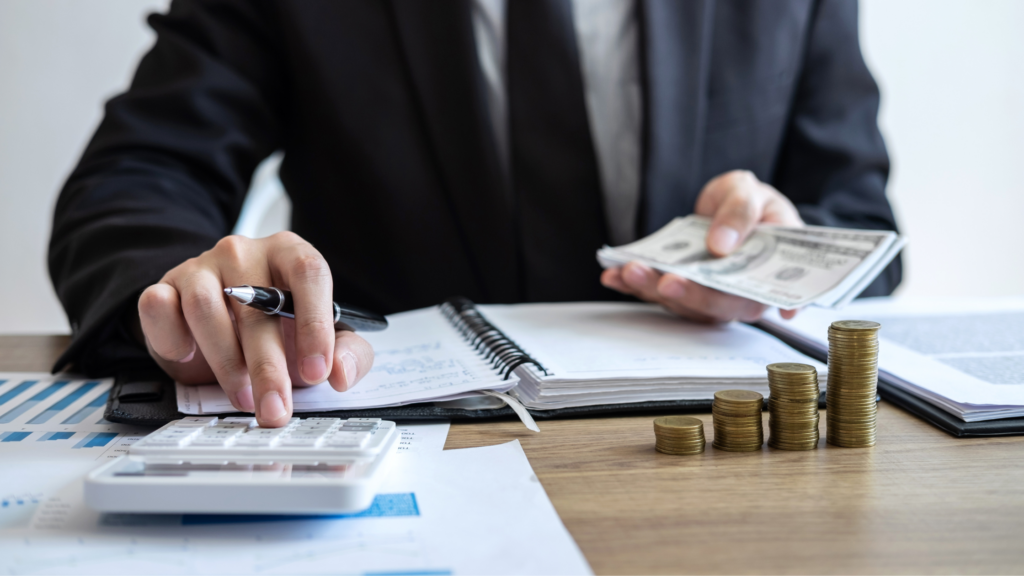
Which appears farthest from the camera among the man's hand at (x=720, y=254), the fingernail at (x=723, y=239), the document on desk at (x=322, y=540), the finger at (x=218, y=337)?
the fingernail at (x=723, y=239)

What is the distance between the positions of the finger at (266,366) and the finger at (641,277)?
1.56 ft

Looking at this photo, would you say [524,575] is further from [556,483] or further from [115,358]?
[115,358]

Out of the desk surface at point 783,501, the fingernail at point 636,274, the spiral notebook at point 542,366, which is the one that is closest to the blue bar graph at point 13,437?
the spiral notebook at point 542,366

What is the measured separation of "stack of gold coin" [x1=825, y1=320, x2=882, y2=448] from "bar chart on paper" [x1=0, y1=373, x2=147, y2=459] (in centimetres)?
56

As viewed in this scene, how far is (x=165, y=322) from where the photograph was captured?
0.59m

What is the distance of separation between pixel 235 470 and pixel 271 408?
0.10 metres

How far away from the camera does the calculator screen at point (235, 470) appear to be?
41 centimetres

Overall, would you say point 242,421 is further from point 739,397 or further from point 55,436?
point 739,397

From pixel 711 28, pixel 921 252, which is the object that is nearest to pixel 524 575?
pixel 711 28

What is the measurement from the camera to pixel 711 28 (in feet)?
4.25

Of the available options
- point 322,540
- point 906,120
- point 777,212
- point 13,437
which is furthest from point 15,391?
point 906,120

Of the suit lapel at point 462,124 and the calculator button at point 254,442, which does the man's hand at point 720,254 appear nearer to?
the suit lapel at point 462,124

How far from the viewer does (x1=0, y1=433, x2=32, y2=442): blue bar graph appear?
553 mm

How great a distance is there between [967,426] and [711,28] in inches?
36.8
